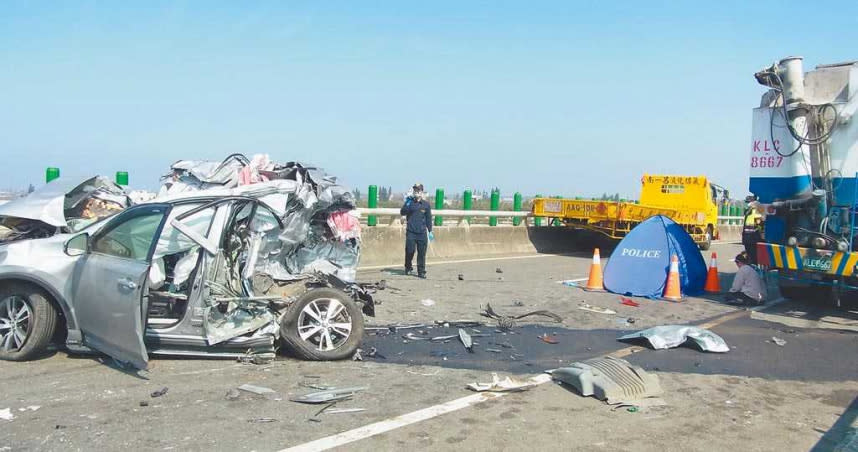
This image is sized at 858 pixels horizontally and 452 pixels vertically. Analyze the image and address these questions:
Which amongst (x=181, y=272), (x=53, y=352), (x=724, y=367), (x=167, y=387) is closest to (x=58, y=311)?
(x=53, y=352)

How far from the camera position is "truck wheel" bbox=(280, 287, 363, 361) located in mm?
6449

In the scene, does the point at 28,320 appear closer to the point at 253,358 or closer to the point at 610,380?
the point at 253,358

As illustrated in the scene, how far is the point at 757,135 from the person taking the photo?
10.7 metres

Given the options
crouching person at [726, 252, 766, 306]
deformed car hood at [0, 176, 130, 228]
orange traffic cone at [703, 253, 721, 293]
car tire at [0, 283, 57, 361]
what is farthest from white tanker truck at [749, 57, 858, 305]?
car tire at [0, 283, 57, 361]

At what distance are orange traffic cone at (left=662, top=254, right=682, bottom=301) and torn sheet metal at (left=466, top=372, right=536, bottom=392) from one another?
6155mm

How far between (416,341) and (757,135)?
21.6ft

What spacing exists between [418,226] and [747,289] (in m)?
5.71

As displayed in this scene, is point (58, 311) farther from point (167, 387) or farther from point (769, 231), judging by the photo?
point (769, 231)

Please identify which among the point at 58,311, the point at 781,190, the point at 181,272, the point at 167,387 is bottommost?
the point at 167,387

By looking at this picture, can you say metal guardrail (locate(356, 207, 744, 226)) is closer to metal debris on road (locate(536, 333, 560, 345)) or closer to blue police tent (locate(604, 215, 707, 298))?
blue police tent (locate(604, 215, 707, 298))

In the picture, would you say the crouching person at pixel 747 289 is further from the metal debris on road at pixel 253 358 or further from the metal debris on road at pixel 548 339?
the metal debris on road at pixel 253 358

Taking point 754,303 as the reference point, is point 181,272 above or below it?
above

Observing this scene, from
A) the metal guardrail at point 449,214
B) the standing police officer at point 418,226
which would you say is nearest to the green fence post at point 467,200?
the metal guardrail at point 449,214

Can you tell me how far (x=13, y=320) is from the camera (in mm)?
6191
